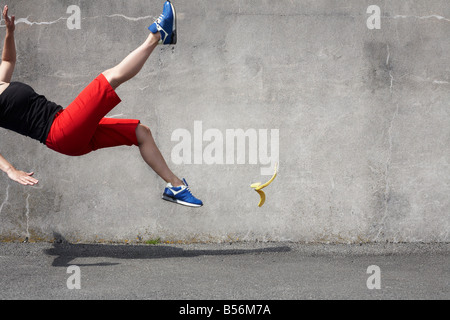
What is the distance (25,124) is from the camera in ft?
11.1

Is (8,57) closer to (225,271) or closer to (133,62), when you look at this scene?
(133,62)

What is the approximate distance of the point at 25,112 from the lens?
11.1ft

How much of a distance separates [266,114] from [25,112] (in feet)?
6.86

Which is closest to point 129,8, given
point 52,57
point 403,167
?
point 52,57

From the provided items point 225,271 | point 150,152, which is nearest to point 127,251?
point 225,271

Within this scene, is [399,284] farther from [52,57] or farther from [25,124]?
[52,57]

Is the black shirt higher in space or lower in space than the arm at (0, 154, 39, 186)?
higher

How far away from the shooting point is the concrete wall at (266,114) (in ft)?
15.3

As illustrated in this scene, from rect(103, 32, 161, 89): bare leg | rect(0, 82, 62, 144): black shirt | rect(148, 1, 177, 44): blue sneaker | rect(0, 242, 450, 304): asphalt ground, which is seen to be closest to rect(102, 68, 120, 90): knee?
rect(103, 32, 161, 89): bare leg

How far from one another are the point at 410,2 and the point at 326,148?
4.86ft

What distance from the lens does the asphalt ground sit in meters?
3.11

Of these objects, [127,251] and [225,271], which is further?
[127,251]

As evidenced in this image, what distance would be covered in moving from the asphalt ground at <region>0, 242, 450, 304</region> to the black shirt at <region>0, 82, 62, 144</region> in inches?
38.3

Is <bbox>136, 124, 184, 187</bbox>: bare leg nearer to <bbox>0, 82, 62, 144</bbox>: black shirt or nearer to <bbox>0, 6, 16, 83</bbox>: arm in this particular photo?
<bbox>0, 82, 62, 144</bbox>: black shirt
